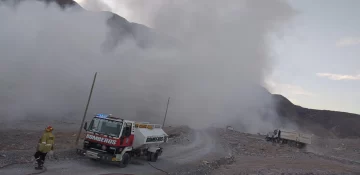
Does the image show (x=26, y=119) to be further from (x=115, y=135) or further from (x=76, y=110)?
(x=115, y=135)

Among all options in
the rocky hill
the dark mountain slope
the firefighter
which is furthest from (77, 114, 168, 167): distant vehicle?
the dark mountain slope

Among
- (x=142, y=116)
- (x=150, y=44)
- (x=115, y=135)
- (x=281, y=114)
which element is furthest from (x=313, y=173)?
(x=281, y=114)

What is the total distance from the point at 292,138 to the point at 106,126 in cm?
3656

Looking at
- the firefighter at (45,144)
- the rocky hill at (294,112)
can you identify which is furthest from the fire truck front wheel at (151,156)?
the rocky hill at (294,112)

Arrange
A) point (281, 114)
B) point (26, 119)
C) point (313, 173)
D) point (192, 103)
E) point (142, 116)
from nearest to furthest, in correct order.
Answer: point (313, 173) < point (26, 119) < point (142, 116) < point (192, 103) < point (281, 114)

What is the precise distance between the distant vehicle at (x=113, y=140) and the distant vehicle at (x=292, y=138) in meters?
34.2

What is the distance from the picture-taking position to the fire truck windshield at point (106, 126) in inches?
564

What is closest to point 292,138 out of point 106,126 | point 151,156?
point 151,156

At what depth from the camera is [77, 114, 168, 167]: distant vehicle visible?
1388 cm

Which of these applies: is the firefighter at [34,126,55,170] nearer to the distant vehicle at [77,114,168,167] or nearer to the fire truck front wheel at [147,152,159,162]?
the distant vehicle at [77,114,168,167]

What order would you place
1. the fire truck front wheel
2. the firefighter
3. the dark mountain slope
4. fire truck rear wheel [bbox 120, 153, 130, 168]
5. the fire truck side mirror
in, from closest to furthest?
the firefighter
fire truck rear wheel [bbox 120, 153, 130, 168]
the fire truck side mirror
the fire truck front wheel
the dark mountain slope

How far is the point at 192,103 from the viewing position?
77.2 metres

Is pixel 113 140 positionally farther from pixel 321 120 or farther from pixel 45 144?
pixel 321 120

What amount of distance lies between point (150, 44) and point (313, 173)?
73.7m
